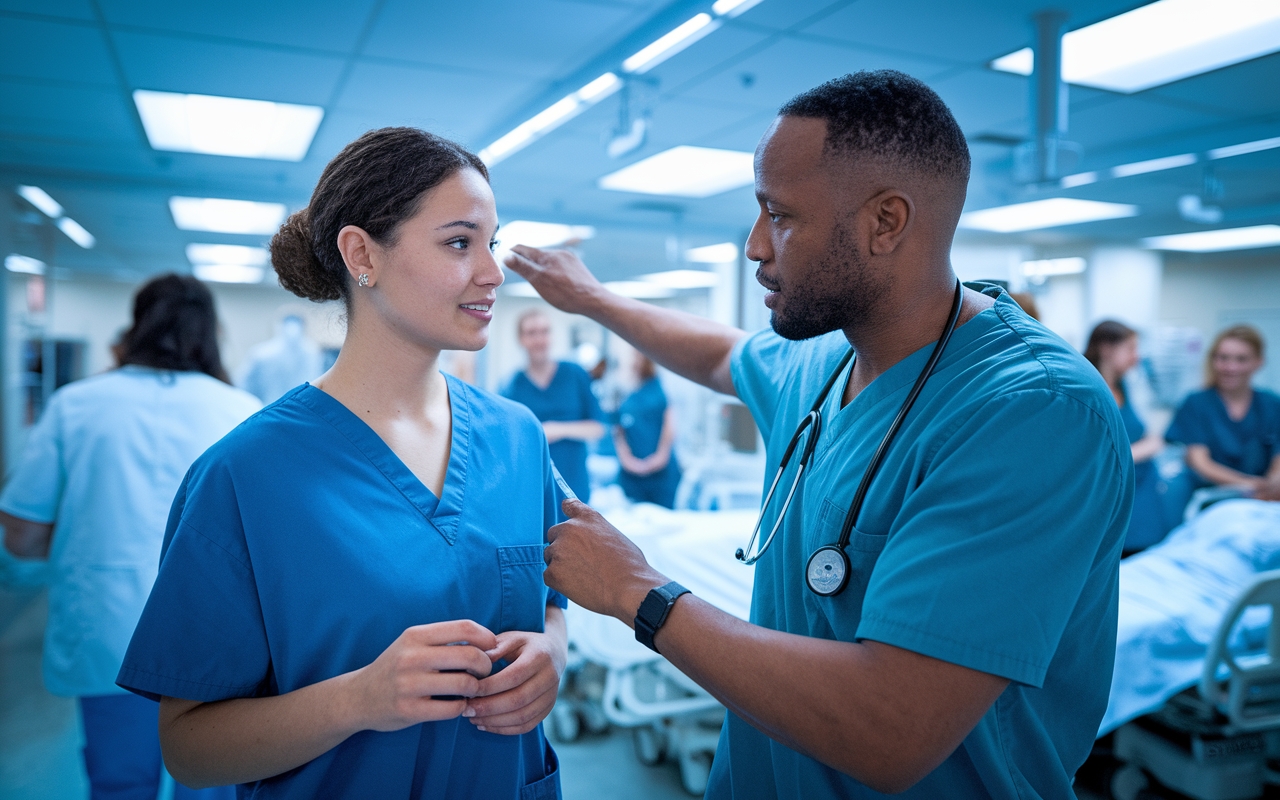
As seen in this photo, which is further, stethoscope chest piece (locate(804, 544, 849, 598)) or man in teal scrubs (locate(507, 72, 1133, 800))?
stethoscope chest piece (locate(804, 544, 849, 598))

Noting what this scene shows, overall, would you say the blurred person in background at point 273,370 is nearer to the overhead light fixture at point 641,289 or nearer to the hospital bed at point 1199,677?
the hospital bed at point 1199,677

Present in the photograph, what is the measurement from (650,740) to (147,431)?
1.82 meters

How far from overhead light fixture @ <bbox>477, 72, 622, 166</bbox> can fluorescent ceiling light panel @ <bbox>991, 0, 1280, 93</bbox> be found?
5.27ft

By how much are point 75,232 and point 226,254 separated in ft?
4.76

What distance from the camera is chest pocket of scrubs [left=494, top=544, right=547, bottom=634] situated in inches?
40.6

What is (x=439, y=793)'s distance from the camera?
3.15ft

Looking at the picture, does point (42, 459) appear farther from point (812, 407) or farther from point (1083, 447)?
point (1083, 447)

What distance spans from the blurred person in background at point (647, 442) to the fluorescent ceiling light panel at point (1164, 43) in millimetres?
2414

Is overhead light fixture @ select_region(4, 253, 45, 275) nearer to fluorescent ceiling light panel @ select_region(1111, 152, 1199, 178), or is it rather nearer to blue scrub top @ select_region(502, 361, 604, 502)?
blue scrub top @ select_region(502, 361, 604, 502)

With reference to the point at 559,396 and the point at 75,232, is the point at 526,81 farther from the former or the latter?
the point at 75,232

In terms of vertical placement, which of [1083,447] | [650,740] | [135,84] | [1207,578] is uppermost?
[135,84]

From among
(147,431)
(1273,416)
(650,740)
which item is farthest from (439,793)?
(1273,416)

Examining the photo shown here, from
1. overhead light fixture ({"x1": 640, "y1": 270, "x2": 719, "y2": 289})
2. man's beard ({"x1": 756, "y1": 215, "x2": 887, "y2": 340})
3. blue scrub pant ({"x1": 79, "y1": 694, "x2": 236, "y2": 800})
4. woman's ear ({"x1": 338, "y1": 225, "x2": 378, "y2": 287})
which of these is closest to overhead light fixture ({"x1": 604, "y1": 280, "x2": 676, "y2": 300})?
overhead light fixture ({"x1": 640, "y1": 270, "x2": 719, "y2": 289})

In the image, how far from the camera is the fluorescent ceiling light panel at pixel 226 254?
7910 millimetres
